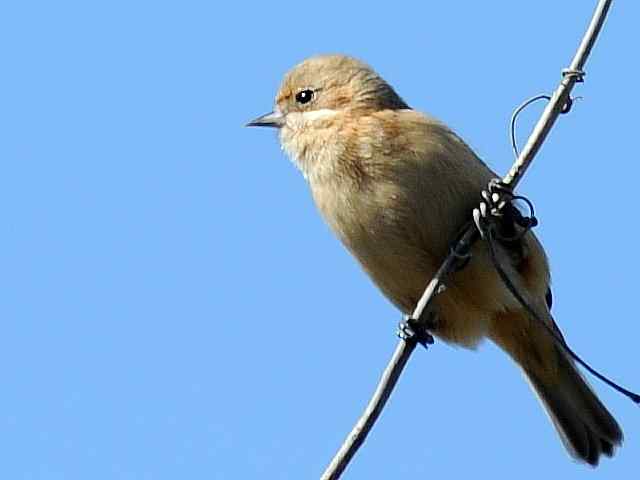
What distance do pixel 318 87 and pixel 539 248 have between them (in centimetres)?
149

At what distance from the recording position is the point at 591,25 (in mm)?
4879

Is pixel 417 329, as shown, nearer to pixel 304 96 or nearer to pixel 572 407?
pixel 572 407

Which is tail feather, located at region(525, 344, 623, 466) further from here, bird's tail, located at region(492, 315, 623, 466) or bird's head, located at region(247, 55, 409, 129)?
bird's head, located at region(247, 55, 409, 129)

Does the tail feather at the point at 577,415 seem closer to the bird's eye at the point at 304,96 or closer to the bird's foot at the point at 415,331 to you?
the bird's foot at the point at 415,331

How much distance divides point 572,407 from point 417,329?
1.53m

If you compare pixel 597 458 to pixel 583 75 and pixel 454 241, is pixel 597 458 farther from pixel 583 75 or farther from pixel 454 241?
pixel 583 75

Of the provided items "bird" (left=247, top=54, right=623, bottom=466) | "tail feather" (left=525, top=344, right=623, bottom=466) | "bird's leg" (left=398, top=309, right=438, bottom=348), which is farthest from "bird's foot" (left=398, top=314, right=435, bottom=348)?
"tail feather" (left=525, top=344, right=623, bottom=466)

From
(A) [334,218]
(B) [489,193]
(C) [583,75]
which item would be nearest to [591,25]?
(C) [583,75]

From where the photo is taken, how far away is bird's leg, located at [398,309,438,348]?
5938 mm

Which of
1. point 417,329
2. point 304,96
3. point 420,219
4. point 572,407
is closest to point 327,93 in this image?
point 304,96

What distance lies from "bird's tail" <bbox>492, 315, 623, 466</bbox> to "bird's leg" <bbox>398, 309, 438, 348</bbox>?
90 centimetres

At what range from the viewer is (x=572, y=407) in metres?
7.11

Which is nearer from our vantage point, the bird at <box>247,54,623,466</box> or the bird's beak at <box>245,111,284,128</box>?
the bird at <box>247,54,623,466</box>

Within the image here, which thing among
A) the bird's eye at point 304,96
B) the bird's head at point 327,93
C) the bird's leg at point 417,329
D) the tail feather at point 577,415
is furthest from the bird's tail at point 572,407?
the bird's eye at point 304,96
